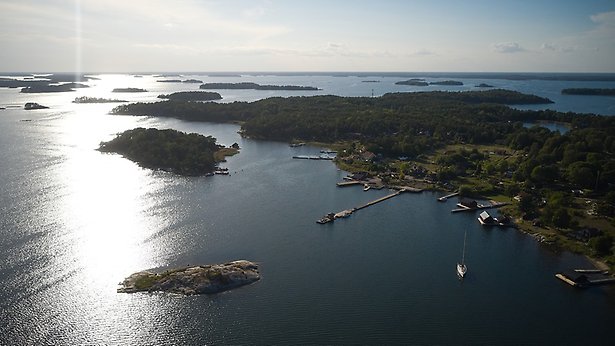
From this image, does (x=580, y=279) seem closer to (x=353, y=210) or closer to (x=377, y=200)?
(x=353, y=210)

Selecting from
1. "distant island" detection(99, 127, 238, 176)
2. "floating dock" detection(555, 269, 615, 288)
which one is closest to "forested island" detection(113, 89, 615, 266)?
"floating dock" detection(555, 269, 615, 288)

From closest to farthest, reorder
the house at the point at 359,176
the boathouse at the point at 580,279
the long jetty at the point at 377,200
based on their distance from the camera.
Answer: the boathouse at the point at 580,279 → the long jetty at the point at 377,200 → the house at the point at 359,176

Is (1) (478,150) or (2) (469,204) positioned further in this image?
(1) (478,150)

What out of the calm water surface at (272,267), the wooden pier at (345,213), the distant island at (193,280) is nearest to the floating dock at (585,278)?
the calm water surface at (272,267)

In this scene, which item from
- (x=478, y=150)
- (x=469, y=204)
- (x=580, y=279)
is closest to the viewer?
(x=580, y=279)

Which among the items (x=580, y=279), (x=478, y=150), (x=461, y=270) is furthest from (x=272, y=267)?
(x=478, y=150)

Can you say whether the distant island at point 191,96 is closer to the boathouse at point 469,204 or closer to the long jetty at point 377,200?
the long jetty at point 377,200
